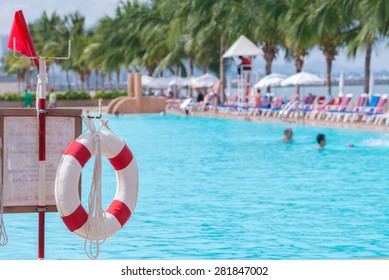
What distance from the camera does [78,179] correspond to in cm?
642

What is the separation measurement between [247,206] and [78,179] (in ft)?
20.9

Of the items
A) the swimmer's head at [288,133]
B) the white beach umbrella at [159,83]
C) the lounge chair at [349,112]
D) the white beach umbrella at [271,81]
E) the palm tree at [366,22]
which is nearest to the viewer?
the swimmer's head at [288,133]

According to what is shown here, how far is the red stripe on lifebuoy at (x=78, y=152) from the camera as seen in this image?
251 inches

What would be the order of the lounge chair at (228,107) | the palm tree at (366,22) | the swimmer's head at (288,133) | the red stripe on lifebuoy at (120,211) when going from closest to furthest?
the red stripe on lifebuoy at (120,211) < the swimmer's head at (288,133) < the palm tree at (366,22) < the lounge chair at (228,107)

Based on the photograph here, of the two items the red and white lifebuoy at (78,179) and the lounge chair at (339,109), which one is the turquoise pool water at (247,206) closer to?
the red and white lifebuoy at (78,179)

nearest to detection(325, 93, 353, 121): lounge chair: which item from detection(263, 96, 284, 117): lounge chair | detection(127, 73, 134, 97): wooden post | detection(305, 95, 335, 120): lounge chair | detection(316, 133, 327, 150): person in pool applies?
detection(305, 95, 335, 120): lounge chair

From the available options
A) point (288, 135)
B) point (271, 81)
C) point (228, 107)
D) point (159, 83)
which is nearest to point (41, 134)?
point (288, 135)

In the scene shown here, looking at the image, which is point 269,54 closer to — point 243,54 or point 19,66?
point 243,54

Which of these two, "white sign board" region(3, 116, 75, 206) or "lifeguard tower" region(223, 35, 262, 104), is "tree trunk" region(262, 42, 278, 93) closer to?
"lifeguard tower" region(223, 35, 262, 104)

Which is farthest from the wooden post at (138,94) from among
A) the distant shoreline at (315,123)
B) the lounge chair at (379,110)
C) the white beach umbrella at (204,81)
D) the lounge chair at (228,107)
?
the lounge chair at (379,110)

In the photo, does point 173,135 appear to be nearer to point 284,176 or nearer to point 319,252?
point 284,176

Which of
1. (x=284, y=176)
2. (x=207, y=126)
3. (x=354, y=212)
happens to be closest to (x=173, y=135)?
(x=207, y=126)

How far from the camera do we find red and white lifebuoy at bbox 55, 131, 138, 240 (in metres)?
6.35

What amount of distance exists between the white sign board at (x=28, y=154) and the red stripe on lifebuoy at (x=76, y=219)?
14.5 inches
